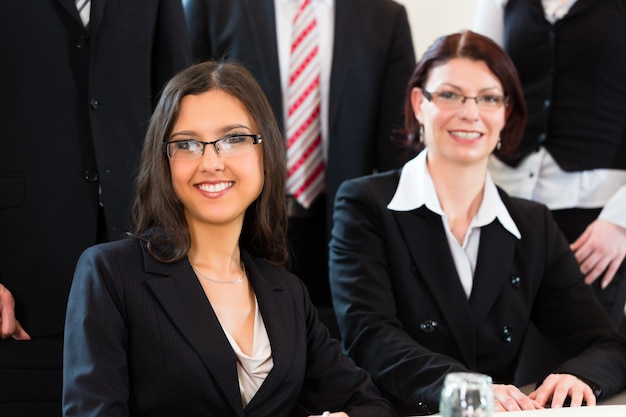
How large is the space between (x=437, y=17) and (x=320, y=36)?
Answer: 1236 millimetres

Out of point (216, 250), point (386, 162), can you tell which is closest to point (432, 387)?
point (216, 250)

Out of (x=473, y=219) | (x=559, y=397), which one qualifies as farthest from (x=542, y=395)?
(x=473, y=219)

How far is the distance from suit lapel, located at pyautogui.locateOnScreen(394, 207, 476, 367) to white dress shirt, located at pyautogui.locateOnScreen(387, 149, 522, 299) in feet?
0.07

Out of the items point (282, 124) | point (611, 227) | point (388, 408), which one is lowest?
point (388, 408)

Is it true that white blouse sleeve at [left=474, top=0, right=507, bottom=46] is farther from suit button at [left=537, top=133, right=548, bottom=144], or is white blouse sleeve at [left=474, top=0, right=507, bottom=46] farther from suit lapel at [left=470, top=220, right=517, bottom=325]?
suit lapel at [left=470, top=220, right=517, bottom=325]

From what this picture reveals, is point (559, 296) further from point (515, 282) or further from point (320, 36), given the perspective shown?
point (320, 36)

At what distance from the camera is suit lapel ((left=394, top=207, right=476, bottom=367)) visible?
7.97 feet

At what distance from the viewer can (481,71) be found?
8.57 feet

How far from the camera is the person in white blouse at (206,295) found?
1847 mm

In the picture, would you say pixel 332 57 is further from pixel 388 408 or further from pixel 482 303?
pixel 388 408

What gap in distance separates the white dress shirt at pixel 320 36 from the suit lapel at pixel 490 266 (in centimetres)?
77

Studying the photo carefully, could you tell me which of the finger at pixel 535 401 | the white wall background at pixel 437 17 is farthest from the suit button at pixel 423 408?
the white wall background at pixel 437 17

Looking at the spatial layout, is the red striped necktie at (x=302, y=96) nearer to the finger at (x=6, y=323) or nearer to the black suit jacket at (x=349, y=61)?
the black suit jacket at (x=349, y=61)

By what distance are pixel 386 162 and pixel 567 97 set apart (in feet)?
1.95
